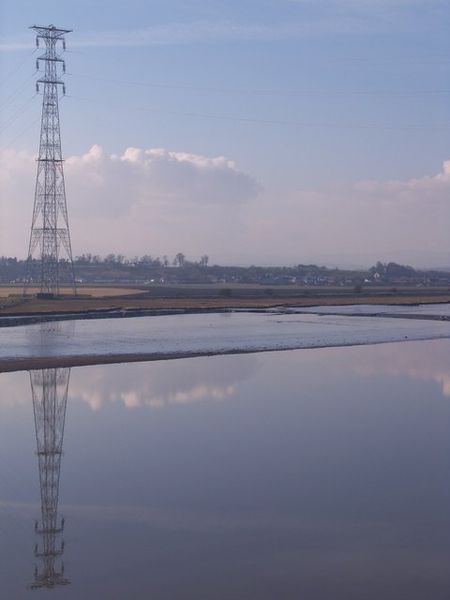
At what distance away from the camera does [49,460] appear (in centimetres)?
968

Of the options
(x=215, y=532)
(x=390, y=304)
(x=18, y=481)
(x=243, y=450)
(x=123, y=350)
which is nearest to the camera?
(x=215, y=532)

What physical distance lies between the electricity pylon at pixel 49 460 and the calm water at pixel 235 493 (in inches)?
1.6

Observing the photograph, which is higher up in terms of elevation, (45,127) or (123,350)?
(45,127)

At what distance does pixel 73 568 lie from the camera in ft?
20.9

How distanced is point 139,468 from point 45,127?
1050 inches

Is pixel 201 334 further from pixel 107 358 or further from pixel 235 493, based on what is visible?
pixel 235 493

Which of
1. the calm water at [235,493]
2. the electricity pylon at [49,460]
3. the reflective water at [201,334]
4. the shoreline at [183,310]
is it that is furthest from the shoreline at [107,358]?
the shoreline at [183,310]

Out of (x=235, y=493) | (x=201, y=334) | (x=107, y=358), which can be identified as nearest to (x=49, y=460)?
(x=235, y=493)

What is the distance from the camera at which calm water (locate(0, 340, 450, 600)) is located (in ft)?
20.2

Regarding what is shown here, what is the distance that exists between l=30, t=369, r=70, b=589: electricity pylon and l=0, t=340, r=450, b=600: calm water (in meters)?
0.04

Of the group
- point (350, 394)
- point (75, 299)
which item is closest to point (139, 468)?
point (350, 394)

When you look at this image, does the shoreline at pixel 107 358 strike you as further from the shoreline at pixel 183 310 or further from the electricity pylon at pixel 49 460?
the shoreline at pixel 183 310

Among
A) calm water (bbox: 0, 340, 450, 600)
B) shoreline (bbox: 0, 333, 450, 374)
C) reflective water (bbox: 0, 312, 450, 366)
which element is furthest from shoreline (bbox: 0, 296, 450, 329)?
calm water (bbox: 0, 340, 450, 600)

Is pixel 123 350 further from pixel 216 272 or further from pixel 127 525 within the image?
pixel 216 272
